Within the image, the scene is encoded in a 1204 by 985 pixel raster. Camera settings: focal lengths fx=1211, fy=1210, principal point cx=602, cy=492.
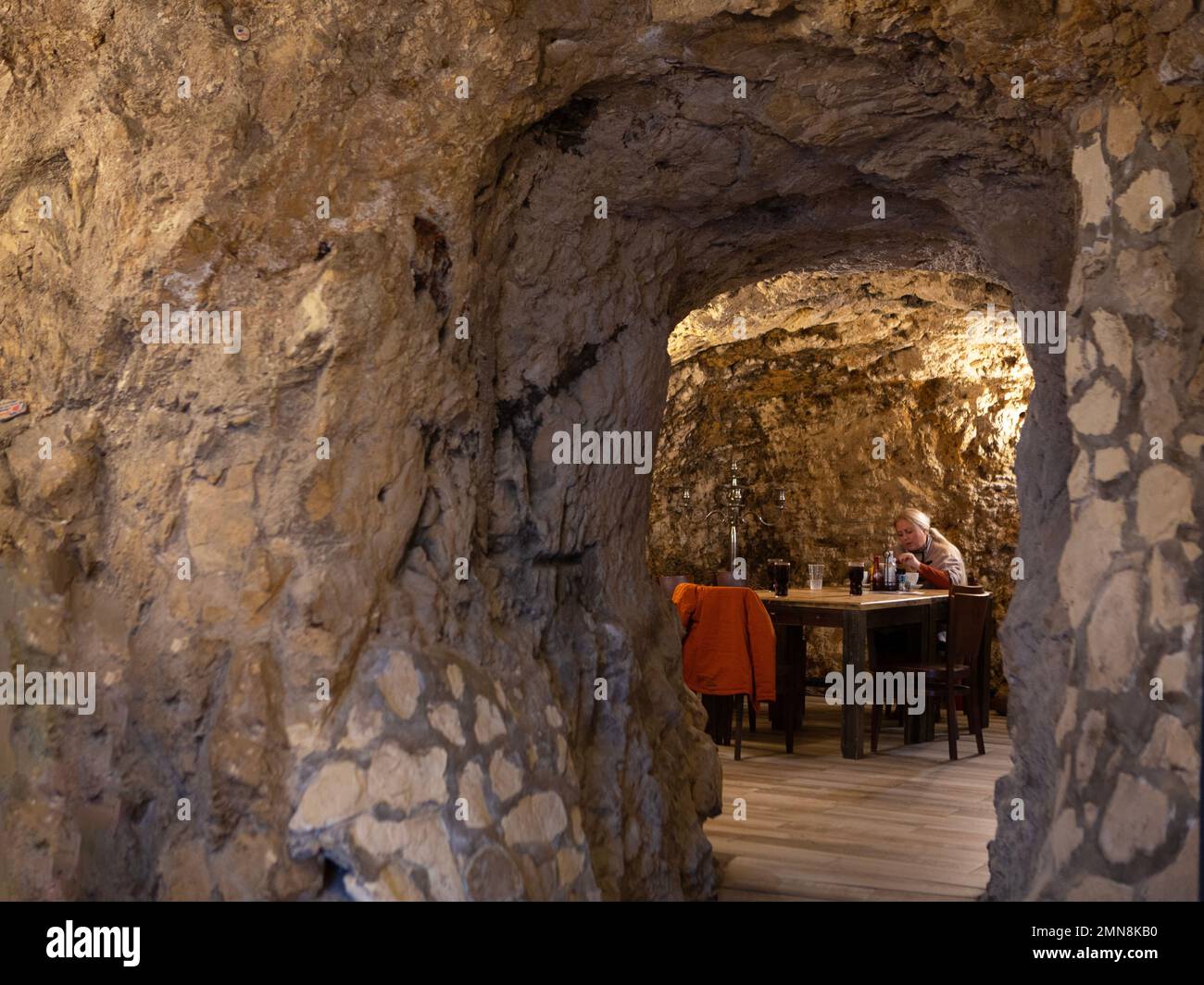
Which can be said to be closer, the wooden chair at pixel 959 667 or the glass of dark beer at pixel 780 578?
the wooden chair at pixel 959 667

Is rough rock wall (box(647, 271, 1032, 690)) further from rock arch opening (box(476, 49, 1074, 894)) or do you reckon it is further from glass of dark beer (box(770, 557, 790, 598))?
rock arch opening (box(476, 49, 1074, 894))

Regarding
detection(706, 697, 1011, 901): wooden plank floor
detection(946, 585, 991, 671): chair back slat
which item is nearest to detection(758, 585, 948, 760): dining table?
detection(706, 697, 1011, 901): wooden plank floor

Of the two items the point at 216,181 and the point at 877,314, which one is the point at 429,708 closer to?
the point at 216,181

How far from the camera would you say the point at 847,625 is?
19.5ft

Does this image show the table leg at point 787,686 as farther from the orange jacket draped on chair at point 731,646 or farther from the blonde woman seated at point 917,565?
the blonde woman seated at point 917,565

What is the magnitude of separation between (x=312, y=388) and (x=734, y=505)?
5.75 metres

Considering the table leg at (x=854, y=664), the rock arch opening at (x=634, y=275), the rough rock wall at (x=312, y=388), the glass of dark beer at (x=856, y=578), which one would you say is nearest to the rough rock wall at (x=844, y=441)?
the glass of dark beer at (x=856, y=578)

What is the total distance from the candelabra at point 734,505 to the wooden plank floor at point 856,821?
1.94m

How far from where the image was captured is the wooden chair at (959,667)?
597 cm

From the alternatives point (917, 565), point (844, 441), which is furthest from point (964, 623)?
point (844, 441)

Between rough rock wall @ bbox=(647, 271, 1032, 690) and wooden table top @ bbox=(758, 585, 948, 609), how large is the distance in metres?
1.12

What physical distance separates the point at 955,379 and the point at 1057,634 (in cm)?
487

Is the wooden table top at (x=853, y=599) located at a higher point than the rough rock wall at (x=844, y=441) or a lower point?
lower
